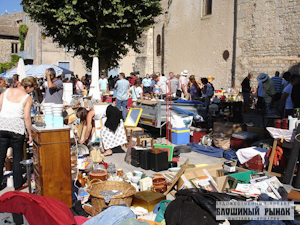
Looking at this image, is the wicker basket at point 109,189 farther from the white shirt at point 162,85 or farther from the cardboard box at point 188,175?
the white shirt at point 162,85

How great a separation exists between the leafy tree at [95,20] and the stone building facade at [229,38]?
3.77 metres

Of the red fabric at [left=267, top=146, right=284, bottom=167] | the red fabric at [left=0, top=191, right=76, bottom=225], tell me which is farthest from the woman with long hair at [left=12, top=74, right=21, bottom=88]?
the red fabric at [left=267, top=146, right=284, bottom=167]

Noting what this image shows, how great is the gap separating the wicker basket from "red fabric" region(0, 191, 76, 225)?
64 centimetres

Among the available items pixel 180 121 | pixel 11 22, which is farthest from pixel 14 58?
pixel 180 121

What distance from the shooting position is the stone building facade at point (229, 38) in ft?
48.2

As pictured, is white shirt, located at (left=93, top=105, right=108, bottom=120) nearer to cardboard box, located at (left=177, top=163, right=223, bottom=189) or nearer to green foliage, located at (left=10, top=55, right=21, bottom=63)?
cardboard box, located at (left=177, top=163, right=223, bottom=189)

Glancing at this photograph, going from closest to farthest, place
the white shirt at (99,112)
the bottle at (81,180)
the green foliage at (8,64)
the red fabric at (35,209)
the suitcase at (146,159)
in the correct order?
the red fabric at (35,209) < the bottle at (81,180) < the suitcase at (146,159) < the white shirt at (99,112) < the green foliage at (8,64)

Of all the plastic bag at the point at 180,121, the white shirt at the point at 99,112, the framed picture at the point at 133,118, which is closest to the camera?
the white shirt at the point at 99,112

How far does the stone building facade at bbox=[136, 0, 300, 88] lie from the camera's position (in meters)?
14.7

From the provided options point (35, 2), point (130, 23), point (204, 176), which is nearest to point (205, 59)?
point (130, 23)

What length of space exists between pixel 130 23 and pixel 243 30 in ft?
20.7

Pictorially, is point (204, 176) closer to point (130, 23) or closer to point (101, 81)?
point (101, 81)

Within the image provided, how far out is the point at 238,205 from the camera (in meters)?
3.80

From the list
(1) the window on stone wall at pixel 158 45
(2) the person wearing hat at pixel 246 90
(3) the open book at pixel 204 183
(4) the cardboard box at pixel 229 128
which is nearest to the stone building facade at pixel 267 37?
(2) the person wearing hat at pixel 246 90
